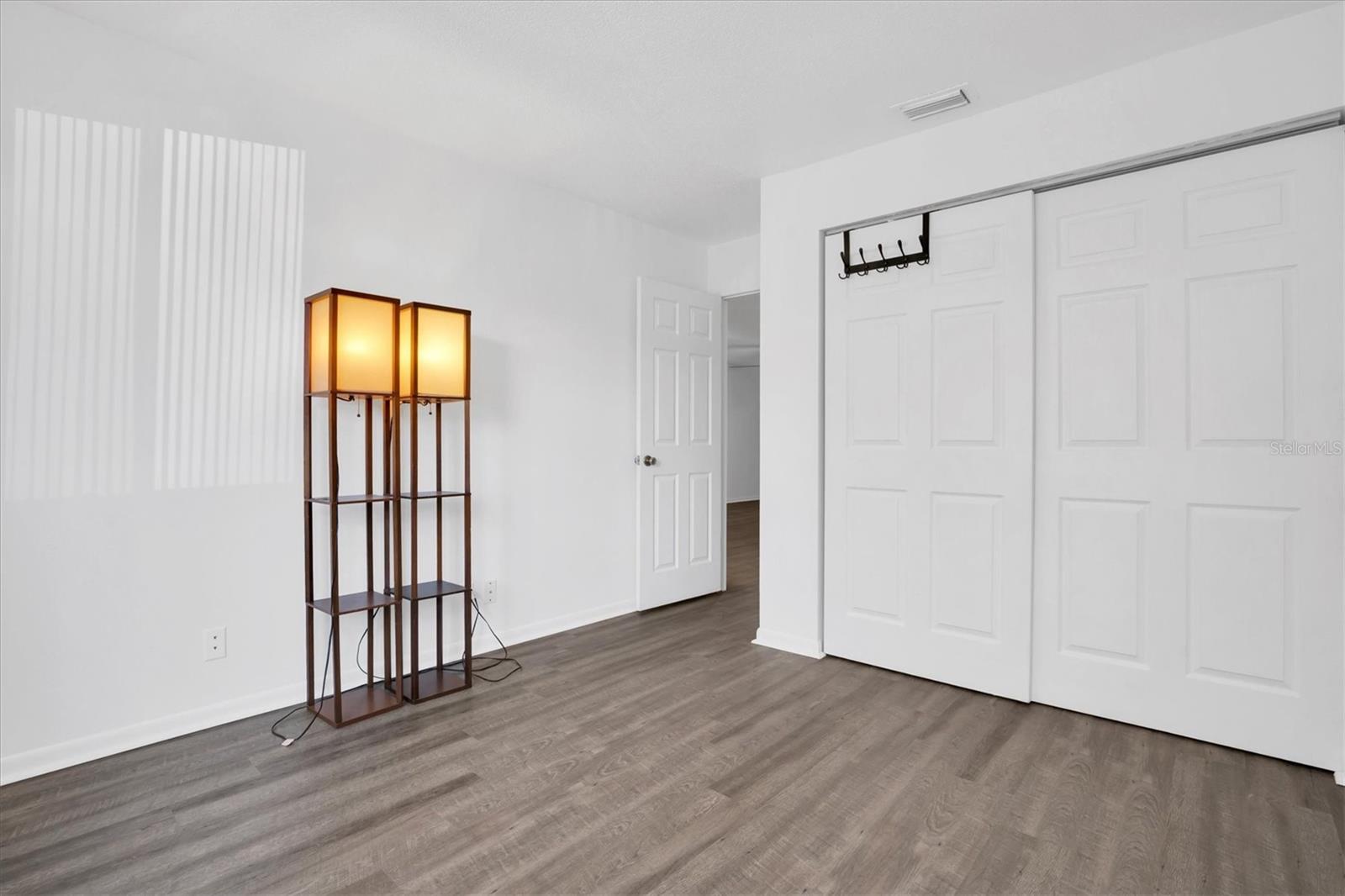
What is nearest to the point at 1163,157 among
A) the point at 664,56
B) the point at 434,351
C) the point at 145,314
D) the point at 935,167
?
the point at 935,167

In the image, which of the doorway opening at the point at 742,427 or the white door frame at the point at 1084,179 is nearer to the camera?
the white door frame at the point at 1084,179

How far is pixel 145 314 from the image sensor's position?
2457 millimetres

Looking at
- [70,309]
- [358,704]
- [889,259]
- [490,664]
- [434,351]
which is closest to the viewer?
[70,309]

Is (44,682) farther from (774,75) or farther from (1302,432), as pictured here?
(1302,432)

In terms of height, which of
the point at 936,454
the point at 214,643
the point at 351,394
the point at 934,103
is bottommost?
the point at 214,643

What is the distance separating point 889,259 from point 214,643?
3.36 meters

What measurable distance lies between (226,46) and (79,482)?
66.2 inches

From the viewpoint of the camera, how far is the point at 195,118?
2580 mm

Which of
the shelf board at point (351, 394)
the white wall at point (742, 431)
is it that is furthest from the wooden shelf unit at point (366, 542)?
the white wall at point (742, 431)

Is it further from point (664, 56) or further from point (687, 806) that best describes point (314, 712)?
point (664, 56)

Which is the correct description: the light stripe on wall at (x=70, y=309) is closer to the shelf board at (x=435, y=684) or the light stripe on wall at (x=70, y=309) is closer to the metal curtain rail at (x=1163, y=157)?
the shelf board at (x=435, y=684)

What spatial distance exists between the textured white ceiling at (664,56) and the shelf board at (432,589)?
7.01ft

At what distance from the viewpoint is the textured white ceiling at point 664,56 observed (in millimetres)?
2289

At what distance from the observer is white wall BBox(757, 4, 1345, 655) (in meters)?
2.32
